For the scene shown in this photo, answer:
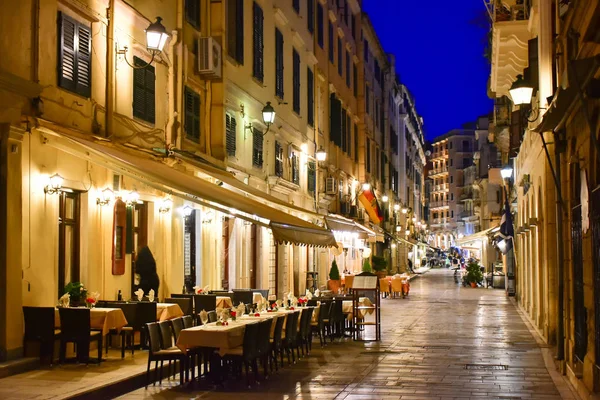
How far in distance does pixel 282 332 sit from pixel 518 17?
12404 mm

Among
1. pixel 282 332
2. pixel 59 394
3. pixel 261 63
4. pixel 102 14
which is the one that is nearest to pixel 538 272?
pixel 282 332

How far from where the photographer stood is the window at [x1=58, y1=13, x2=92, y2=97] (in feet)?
47.4

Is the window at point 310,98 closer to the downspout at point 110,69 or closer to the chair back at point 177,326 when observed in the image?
the downspout at point 110,69

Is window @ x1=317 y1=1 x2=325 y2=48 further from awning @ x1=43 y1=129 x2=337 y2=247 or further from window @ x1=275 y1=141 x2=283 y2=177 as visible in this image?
awning @ x1=43 y1=129 x2=337 y2=247

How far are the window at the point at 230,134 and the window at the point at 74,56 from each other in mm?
7263

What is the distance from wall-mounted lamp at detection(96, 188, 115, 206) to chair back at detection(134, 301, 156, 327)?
2133 mm

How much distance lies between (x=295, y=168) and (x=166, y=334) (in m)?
18.6

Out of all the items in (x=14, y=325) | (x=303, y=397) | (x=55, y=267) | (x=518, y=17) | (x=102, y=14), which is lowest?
(x=303, y=397)

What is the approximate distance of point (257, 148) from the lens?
2589 cm

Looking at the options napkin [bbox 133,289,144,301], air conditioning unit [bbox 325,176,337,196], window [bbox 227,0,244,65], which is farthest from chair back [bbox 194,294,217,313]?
air conditioning unit [bbox 325,176,337,196]

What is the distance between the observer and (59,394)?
35.0ft

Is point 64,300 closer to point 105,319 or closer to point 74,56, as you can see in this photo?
point 105,319

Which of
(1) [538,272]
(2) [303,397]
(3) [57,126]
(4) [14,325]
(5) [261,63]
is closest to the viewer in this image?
(2) [303,397]

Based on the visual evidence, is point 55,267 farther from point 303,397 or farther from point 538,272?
point 538,272
